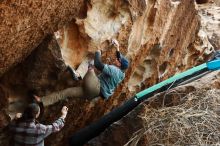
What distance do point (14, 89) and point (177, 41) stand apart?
4773mm

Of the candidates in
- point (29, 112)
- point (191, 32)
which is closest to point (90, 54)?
point (29, 112)

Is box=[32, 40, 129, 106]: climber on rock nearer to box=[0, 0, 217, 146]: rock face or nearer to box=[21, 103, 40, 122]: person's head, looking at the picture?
box=[0, 0, 217, 146]: rock face

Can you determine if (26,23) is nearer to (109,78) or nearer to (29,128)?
(29,128)

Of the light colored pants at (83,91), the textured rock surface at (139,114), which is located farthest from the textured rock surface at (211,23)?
the light colored pants at (83,91)

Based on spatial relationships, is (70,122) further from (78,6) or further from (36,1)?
(36,1)

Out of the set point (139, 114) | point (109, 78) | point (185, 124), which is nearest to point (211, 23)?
point (139, 114)

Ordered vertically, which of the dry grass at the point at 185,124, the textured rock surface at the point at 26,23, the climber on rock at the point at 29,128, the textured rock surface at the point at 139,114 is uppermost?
the textured rock surface at the point at 26,23

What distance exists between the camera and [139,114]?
8359 mm

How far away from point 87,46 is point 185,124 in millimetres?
2068

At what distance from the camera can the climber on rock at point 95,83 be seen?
7.83m

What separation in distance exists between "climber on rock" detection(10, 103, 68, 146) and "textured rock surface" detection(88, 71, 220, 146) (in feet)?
5.51

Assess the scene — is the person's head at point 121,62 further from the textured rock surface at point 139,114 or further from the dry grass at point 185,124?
the dry grass at point 185,124

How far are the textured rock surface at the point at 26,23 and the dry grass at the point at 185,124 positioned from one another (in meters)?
1.90

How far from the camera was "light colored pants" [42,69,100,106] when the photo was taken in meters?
7.82
